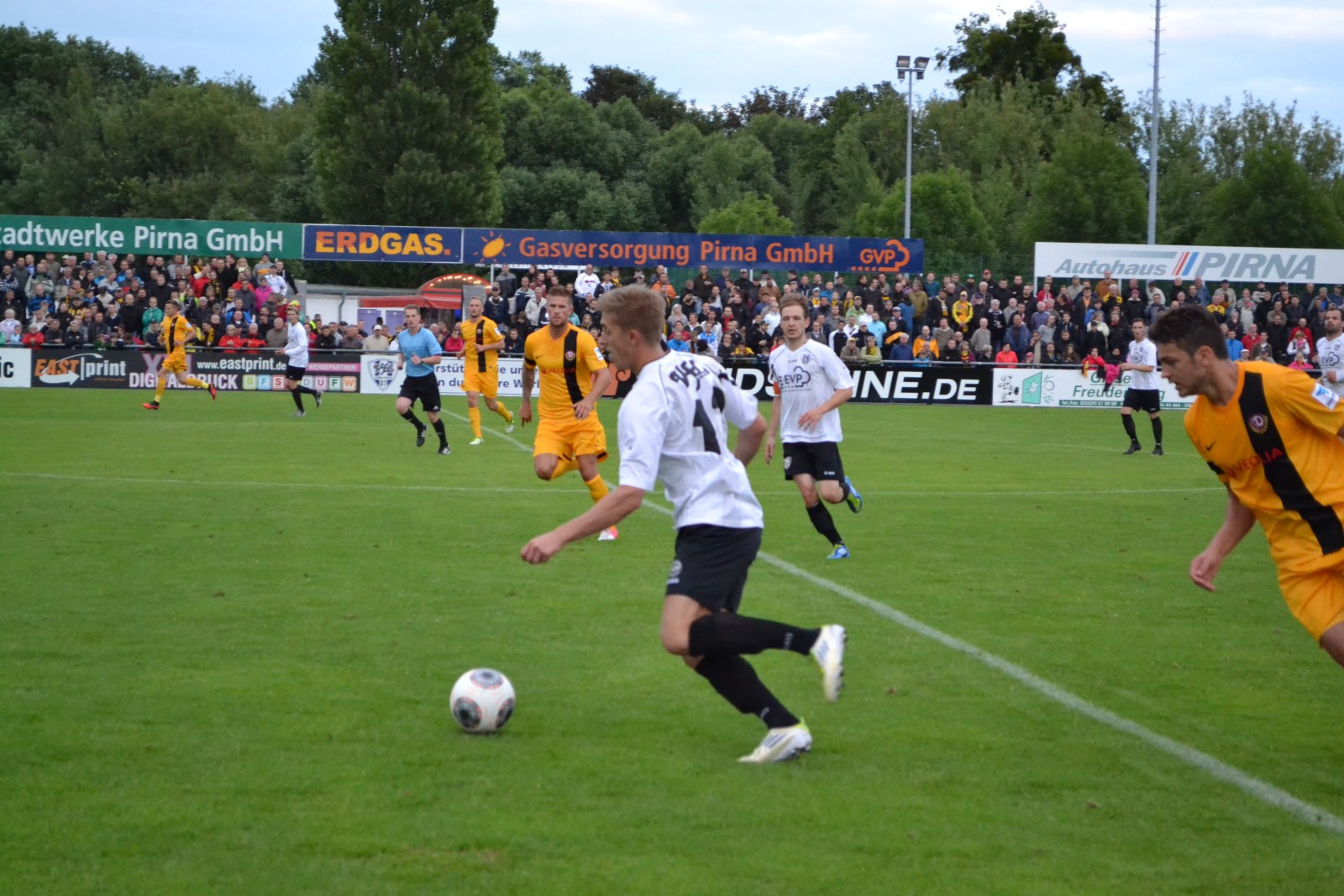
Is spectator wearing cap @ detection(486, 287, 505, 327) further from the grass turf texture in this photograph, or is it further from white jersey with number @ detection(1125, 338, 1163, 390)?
the grass turf texture

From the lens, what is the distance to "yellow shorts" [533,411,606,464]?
11805 mm

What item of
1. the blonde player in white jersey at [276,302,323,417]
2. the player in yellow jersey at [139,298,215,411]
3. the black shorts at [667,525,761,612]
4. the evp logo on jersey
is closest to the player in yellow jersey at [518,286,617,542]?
the evp logo on jersey

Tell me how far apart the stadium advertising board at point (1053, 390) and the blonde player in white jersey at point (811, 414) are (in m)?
22.5

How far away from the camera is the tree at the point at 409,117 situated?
2473 inches

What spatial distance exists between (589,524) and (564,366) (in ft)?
23.8

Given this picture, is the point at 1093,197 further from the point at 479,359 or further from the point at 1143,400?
the point at 479,359

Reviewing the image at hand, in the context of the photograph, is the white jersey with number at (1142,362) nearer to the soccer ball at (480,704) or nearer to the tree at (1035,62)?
the soccer ball at (480,704)

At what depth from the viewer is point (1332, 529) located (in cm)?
540

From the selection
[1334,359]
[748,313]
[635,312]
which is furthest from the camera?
[748,313]

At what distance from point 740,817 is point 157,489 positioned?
36.5 feet

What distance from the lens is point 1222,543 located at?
596 cm

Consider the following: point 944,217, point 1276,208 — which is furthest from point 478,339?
point 944,217

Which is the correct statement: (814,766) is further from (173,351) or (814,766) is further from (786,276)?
(786,276)

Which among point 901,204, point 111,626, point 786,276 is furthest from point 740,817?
point 901,204
